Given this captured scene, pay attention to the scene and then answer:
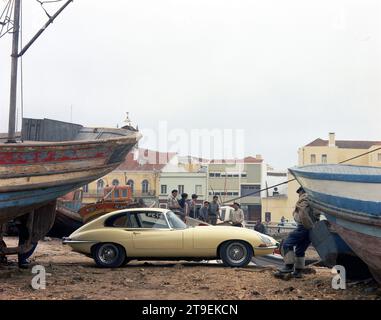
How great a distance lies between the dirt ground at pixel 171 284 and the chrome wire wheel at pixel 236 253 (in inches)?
10.0

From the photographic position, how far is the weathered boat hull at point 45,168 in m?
10.5

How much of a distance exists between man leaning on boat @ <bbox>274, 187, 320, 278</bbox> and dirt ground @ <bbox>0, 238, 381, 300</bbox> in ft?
0.75

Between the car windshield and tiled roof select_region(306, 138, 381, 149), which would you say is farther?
tiled roof select_region(306, 138, 381, 149)

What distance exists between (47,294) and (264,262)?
6120 millimetres

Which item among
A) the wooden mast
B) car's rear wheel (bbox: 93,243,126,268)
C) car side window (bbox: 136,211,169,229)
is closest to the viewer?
car's rear wheel (bbox: 93,243,126,268)

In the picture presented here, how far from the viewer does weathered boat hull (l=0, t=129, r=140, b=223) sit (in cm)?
1052

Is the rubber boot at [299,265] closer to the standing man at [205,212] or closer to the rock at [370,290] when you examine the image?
the rock at [370,290]

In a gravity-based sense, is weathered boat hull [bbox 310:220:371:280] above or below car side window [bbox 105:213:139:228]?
below

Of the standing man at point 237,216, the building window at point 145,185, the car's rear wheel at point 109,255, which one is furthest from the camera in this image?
the building window at point 145,185

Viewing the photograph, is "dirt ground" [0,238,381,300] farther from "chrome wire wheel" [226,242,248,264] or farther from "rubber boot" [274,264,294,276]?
"chrome wire wheel" [226,242,248,264]

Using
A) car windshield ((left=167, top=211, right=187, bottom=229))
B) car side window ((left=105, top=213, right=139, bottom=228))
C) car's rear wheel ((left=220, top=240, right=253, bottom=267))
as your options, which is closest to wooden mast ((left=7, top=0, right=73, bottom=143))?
car side window ((left=105, top=213, right=139, bottom=228))

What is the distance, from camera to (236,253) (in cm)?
1221

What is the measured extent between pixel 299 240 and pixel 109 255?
3.80m

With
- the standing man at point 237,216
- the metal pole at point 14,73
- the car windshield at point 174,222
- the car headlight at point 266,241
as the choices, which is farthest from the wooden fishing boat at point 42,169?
the standing man at point 237,216
